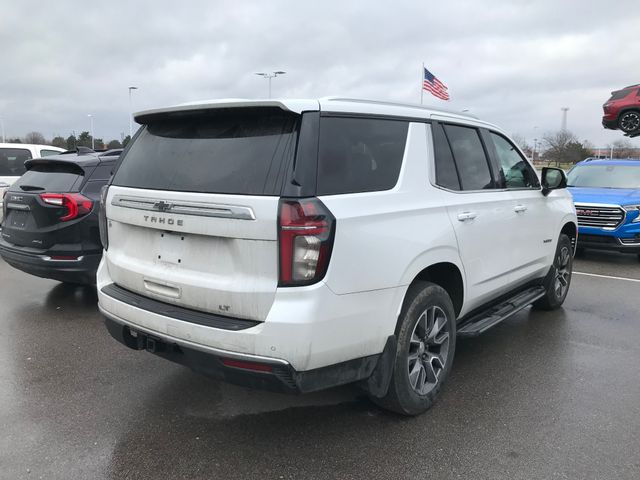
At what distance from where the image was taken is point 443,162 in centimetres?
352

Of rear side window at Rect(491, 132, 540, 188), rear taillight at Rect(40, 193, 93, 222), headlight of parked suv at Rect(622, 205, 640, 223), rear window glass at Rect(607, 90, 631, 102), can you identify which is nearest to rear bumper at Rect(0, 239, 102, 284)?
rear taillight at Rect(40, 193, 93, 222)

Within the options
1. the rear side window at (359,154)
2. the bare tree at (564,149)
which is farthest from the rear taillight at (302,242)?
the bare tree at (564,149)

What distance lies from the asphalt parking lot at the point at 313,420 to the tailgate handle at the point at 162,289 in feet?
2.87

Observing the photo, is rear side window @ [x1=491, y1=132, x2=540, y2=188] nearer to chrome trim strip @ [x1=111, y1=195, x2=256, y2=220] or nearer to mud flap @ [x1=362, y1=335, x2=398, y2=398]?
mud flap @ [x1=362, y1=335, x2=398, y2=398]

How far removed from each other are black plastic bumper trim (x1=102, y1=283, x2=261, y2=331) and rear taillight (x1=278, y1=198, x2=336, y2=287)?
328 millimetres

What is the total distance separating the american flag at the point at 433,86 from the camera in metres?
20.5

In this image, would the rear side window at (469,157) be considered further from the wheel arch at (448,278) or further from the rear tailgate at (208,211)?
the rear tailgate at (208,211)

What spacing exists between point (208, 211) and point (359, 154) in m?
0.89

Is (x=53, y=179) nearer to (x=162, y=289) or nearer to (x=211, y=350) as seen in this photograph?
(x=162, y=289)

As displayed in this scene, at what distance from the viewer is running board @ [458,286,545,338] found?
3705 millimetres

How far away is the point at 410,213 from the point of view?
9.87ft

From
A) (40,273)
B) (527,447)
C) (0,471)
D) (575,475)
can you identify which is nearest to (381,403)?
(527,447)

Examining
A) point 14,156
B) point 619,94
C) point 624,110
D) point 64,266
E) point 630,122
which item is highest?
point 619,94

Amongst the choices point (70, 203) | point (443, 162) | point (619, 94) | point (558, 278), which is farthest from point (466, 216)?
point (619, 94)
